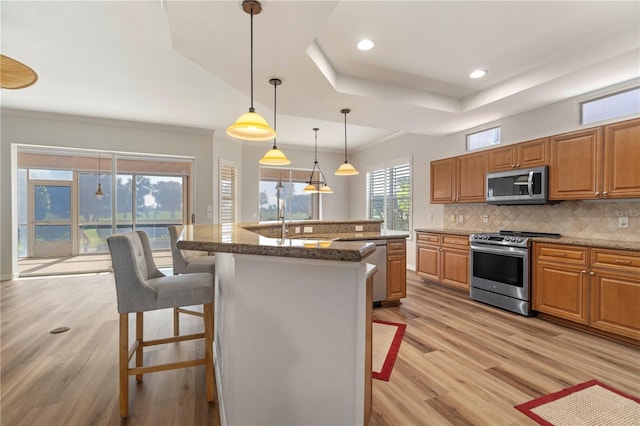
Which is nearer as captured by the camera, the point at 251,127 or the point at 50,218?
the point at 251,127

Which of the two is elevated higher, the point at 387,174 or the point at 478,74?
the point at 478,74

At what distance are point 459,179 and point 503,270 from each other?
1585 mm

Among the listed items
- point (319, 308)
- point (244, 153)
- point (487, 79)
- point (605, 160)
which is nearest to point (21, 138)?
point (244, 153)

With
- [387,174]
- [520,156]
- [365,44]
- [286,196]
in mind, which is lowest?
[286,196]

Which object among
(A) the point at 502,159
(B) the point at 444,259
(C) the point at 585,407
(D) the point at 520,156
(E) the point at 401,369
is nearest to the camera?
(C) the point at 585,407

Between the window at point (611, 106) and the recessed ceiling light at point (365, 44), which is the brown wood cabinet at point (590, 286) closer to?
the window at point (611, 106)

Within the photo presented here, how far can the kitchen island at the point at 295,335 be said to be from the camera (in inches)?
49.0

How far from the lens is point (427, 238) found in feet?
16.4

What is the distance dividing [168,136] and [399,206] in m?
4.92

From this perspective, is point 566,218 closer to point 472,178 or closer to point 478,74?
point 472,178

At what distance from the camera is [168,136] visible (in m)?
5.88

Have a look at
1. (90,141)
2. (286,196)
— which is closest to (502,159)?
(286,196)

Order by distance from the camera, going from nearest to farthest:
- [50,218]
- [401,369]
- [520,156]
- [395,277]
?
[401,369] → [520,156] → [395,277] → [50,218]

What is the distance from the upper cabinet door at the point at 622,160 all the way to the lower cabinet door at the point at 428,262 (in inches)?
87.9
